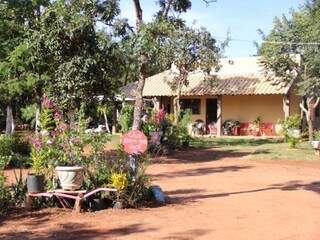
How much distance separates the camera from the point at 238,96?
1361 inches

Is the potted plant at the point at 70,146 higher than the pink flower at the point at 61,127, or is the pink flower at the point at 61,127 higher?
the pink flower at the point at 61,127

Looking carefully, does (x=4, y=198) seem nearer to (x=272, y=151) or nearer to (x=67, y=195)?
(x=67, y=195)

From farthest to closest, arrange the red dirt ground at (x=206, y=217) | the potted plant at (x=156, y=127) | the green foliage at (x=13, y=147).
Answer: the potted plant at (x=156, y=127), the green foliage at (x=13, y=147), the red dirt ground at (x=206, y=217)

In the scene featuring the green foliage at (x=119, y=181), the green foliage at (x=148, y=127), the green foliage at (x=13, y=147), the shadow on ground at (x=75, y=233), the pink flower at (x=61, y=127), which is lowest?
the shadow on ground at (x=75, y=233)

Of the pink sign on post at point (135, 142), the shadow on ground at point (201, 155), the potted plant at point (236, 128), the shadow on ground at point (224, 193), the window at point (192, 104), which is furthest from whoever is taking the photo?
the window at point (192, 104)

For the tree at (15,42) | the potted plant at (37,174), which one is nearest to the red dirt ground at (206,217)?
the potted plant at (37,174)

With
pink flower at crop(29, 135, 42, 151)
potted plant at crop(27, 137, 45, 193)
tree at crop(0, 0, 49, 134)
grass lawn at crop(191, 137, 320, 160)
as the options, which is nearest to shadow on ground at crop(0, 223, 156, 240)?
potted plant at crop(27, 137, 45, 193)

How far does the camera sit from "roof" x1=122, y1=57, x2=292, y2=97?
3228 centimetres

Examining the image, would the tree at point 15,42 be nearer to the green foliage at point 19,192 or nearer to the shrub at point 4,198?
the green foliage at point 19,192

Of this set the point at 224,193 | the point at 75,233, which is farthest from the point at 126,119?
the point at 75,233

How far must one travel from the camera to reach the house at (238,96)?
3253 centimetres

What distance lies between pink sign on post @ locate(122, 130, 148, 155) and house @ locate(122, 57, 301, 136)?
21328mm

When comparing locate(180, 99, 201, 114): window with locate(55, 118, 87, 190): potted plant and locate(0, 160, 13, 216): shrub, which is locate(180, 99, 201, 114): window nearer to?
locate(55, 118, 87, 190): potted plant

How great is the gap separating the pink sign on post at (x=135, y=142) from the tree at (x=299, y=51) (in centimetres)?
1760
